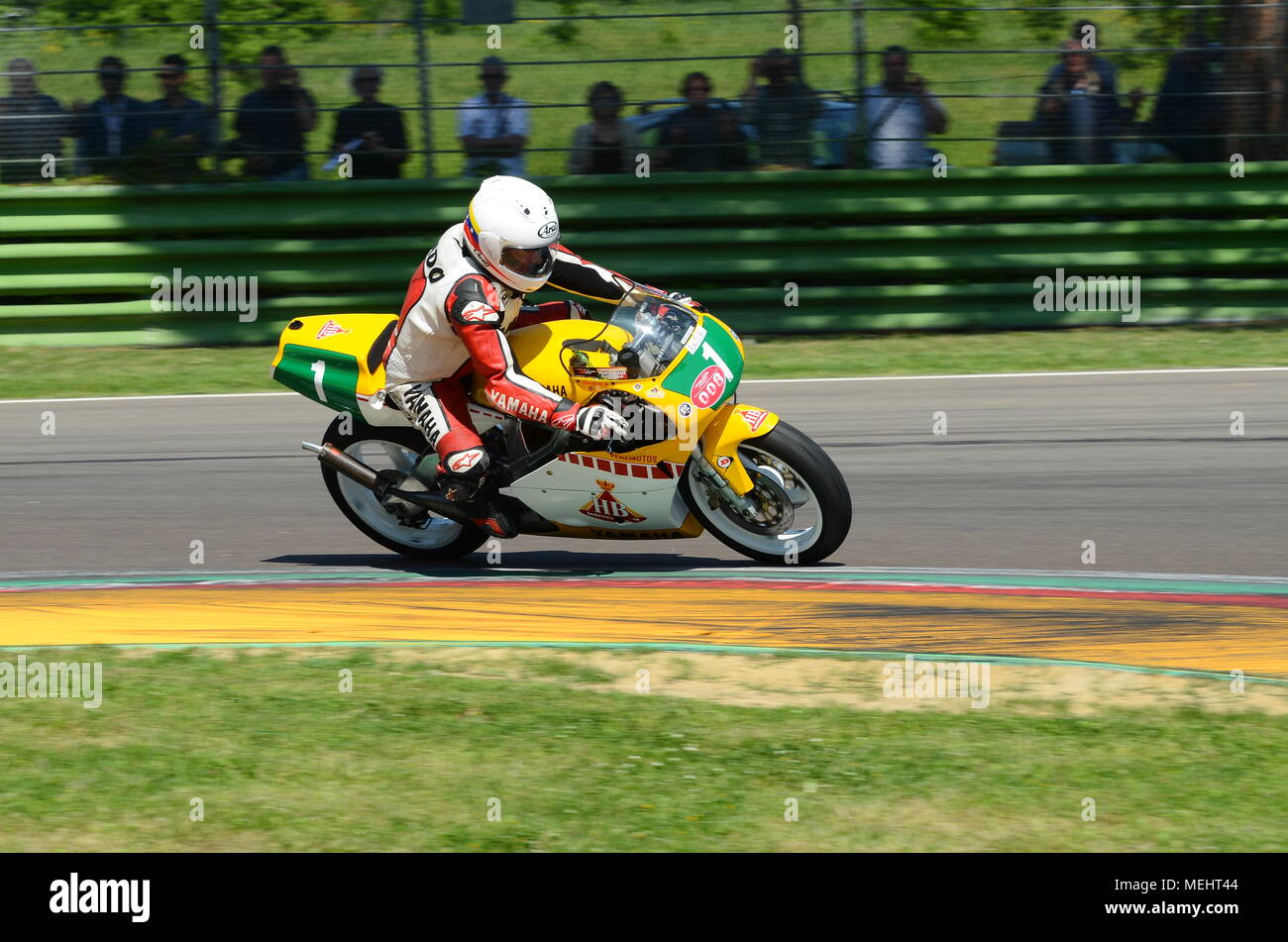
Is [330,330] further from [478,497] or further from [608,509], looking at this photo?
[608,509]

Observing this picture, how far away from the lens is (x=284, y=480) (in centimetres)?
912

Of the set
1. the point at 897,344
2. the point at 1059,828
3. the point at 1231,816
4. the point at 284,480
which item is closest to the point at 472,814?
the point at 1059,828

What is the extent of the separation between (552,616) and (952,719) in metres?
1.91

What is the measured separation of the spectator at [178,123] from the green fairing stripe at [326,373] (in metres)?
6.11

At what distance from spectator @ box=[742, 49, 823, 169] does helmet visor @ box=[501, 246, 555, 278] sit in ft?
21.3

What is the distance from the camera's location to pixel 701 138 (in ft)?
42.5

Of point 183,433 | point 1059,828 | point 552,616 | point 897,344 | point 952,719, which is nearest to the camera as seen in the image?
point 1059,828

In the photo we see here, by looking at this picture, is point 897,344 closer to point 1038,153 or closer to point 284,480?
point 1038,153

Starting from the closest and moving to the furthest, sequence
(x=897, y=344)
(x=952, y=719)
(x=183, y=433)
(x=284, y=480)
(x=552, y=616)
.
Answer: (x=952, y=719) → (x=552, y=616) → (x=284, y=480) → (x=183, y=433) → (x=897, y=344)

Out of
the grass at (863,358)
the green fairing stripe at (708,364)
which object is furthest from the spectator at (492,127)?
the green fairing stripe at (708,364)

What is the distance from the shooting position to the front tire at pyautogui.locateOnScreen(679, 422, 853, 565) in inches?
268

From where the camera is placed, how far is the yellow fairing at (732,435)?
6.80m

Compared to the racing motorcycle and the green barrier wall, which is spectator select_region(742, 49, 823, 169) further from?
the racing motorcycle

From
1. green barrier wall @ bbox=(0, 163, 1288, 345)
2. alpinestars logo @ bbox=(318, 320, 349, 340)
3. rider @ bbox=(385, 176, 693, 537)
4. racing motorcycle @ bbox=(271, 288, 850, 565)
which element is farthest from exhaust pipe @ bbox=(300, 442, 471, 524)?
green barrier wall @ bbox=(0, 163, 1288, 345)
